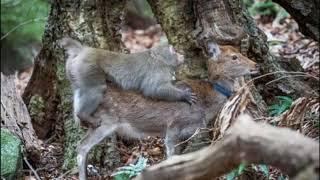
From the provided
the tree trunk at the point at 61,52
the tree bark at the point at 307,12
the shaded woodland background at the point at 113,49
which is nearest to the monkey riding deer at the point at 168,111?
the shaded woodland background at the point at 113,49

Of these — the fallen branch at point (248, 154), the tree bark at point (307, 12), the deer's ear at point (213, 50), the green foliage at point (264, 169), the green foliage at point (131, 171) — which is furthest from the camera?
the tree bark at point (307, 12)

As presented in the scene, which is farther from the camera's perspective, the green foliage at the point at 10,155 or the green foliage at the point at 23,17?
the green foliage at the point at 23,17

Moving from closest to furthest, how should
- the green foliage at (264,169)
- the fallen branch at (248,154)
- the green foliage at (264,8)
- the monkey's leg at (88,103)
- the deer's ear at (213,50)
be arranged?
the fallen branch at (248,154) → the green foliage at (264,169) → the monkey's leg at (88,103) → the deer's ear at (213,50) → the green foliage at (264,8)

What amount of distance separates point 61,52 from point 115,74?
1.08 meters

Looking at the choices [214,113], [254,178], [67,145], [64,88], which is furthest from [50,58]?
[254,178]

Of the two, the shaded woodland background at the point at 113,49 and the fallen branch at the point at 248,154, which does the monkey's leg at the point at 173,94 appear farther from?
the fallen branch at the point at 248,154

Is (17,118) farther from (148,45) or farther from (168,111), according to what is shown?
(148,45)

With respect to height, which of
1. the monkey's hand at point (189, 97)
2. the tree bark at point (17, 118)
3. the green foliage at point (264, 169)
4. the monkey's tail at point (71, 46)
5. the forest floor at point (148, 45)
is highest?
the monkey's tail at point (71, 46)

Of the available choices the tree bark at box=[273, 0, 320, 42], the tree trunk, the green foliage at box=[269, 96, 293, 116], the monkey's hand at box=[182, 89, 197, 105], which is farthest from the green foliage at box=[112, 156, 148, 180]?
the tree bark at box=[273, 0, 320, 42]

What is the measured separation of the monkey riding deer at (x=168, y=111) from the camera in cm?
679

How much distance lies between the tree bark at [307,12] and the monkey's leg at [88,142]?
2.43 meters

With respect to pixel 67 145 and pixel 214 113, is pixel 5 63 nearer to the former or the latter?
pixel 67 145

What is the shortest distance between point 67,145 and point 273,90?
2352 millimetres

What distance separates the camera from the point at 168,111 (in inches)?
272
